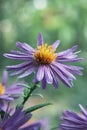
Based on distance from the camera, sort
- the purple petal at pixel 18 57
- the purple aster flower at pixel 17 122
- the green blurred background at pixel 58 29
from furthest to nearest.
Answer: the green blurred background at pixel 58 29 < the purple petal at pixel 18 57 < the purple aster flower at pixel 17 122

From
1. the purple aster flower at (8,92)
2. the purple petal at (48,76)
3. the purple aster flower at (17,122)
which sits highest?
the purple petal at (48,76)

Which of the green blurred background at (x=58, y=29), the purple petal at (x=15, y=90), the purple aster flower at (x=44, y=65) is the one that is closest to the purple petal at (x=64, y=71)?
the purple aster flower at (x=44, y=65)

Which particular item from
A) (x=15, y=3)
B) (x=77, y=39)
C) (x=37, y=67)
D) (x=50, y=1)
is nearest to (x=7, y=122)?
(x=37, y=67)

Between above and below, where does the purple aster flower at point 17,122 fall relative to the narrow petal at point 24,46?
below

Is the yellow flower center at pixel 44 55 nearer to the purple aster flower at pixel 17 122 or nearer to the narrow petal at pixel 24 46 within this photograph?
the narrow petal at pixel 24 46

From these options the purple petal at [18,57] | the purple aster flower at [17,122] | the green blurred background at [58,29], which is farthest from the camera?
the green blurred background at [58,29]

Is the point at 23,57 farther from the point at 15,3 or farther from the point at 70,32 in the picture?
the point at 15,3

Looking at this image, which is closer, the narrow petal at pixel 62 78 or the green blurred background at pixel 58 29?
the narrow petal at pixel 62 78

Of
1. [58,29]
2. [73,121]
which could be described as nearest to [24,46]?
[73,121]
